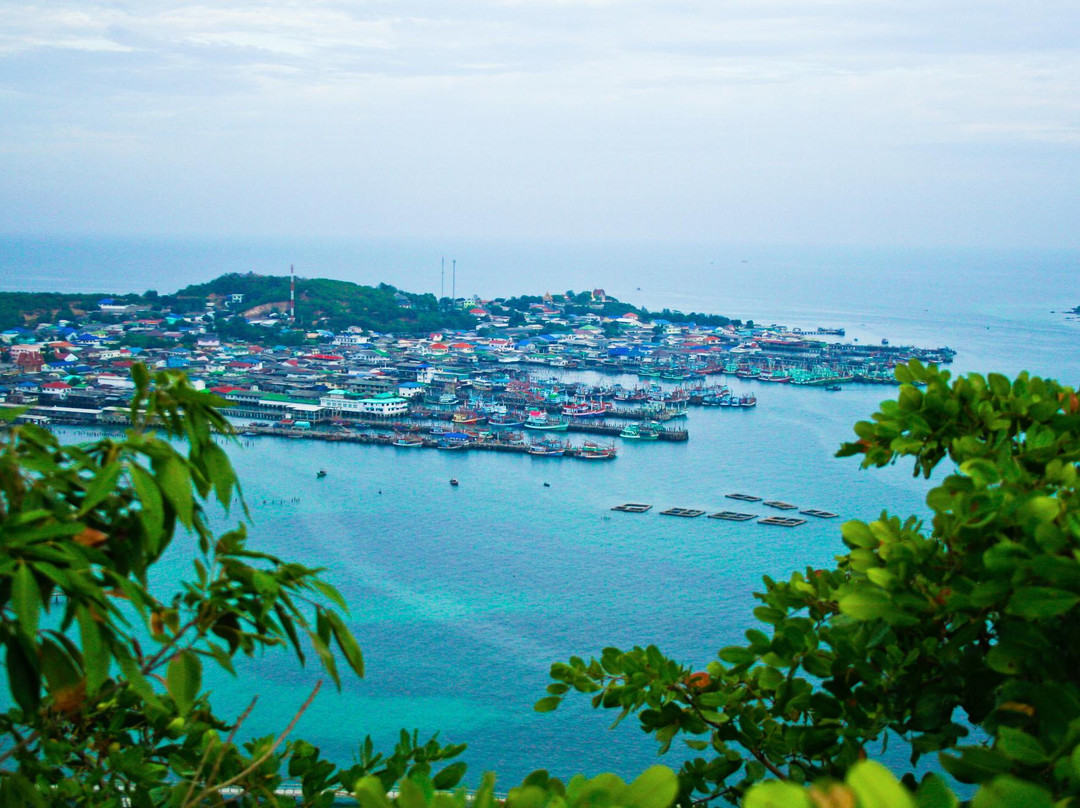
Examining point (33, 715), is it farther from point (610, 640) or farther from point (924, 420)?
point (610, 640)

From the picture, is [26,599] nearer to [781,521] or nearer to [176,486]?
Result: [176,486]

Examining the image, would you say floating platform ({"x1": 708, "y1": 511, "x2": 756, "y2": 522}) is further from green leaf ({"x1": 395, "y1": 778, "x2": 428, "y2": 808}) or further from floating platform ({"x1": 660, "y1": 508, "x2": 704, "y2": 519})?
green leaf ({"x1": 395, "y1": 778, "x2": 428, "y2": 808})

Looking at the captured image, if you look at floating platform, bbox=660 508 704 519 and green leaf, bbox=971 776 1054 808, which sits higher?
green leaf, bbox=971 776 1054 808

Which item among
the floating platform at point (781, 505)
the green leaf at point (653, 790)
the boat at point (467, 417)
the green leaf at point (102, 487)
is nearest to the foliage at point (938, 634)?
the green leaf at point (653, 790)

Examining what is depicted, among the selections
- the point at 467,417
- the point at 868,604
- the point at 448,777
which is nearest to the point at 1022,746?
the point at 868,604

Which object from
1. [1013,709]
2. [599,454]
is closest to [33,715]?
[1013,709]

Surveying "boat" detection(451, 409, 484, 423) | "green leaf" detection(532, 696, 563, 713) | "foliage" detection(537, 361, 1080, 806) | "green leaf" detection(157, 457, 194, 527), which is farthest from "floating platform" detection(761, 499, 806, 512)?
"green leaf" detection(157, 457, 194, 527)
